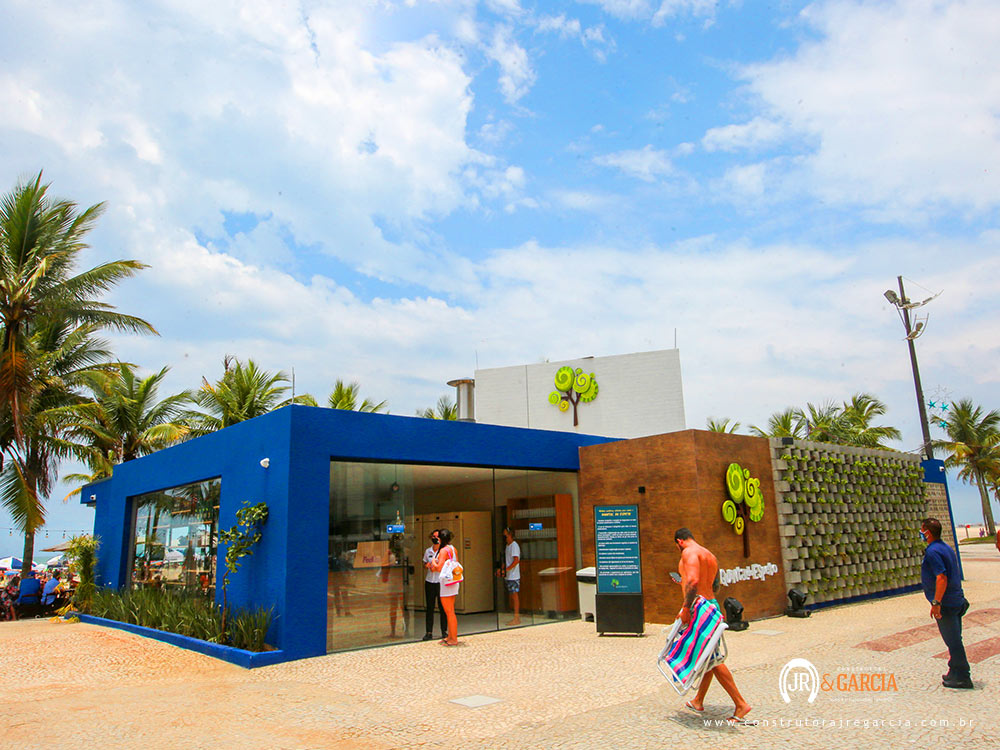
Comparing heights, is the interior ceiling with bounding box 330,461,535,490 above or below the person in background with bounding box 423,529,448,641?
above

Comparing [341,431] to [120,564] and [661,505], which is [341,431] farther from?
[120,564]

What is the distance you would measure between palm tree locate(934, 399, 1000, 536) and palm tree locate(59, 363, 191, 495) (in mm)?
37903

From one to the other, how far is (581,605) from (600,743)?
7.17 metres

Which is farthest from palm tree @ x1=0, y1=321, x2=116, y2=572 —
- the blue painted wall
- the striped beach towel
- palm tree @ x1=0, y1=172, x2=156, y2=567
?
the striped beach towel

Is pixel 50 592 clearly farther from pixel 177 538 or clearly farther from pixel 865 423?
pixel 865 423

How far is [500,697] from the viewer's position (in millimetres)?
6512

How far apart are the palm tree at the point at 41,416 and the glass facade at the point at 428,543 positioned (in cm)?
1026

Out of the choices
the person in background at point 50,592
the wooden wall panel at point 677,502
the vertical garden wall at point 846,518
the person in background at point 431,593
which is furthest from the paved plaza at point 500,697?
the person in background at point 50,592

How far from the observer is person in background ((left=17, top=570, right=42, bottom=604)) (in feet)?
53.0

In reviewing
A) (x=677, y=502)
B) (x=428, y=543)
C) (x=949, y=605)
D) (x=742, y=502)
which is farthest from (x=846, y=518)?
(x=949, y=605)

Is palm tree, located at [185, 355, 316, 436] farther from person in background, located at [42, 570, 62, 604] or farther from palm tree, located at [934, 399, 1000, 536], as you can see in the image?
palm tree, located at [934, 399, 1000, 536]

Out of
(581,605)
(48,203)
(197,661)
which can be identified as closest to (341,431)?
(197,661)

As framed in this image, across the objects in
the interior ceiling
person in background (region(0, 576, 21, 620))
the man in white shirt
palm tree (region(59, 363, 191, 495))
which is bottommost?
person in background (region(0, 576, 21, 620))

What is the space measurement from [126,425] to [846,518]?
22154 millimetres
